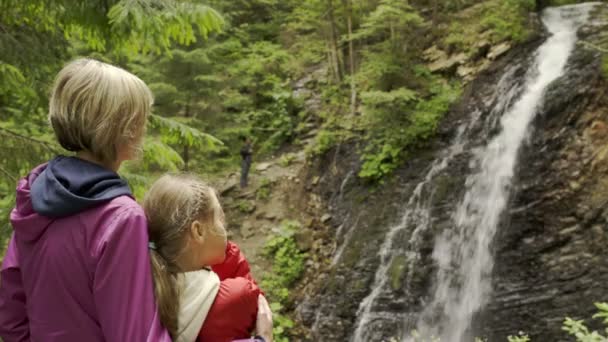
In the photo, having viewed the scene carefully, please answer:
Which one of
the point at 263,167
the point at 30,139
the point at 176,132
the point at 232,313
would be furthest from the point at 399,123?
the point at 232,313

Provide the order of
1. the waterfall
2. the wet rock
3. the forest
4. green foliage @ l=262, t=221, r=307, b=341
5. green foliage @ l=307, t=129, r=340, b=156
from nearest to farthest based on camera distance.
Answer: the waterfall → green foliage @ l=262, t=221, r=307, b=341 → the forest → the wet rock → green foliage @ l=307, t=129, r=340, b=156

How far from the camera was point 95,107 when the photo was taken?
1.51m

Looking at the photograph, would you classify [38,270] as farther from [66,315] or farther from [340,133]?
[340,133]

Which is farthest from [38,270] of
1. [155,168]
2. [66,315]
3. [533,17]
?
[533,17]

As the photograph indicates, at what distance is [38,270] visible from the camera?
1529 millimetres

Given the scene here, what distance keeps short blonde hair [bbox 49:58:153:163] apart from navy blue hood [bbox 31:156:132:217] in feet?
0.24

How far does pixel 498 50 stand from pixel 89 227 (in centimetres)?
1323

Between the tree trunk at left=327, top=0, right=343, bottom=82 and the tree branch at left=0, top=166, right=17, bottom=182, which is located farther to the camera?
the tree trunk at left=327, top=0, right=343, bottom=82

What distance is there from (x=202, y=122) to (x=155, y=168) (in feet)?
7.78

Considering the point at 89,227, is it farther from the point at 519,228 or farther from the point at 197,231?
the point at 519,228

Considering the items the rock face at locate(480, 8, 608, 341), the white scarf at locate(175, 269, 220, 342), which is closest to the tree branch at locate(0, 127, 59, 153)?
the white scarf at locate(175, 269, 220, 342)

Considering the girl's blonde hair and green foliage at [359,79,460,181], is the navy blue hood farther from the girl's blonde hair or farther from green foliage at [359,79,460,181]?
green foliage at [359,79,460,181]

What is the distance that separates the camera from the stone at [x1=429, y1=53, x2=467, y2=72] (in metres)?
13.2

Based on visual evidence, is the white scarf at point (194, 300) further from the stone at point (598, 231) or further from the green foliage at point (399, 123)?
the green foliage at point (399, 123)
